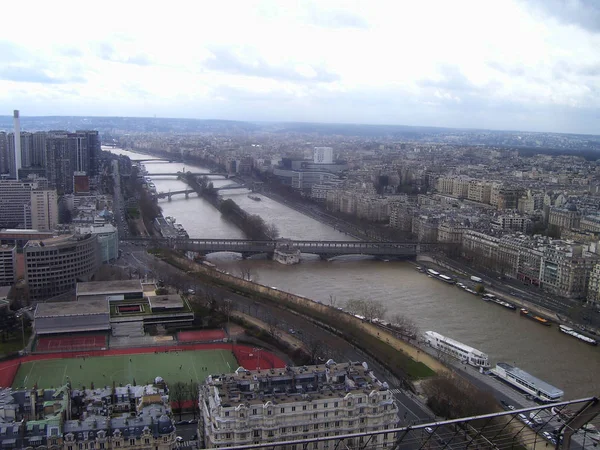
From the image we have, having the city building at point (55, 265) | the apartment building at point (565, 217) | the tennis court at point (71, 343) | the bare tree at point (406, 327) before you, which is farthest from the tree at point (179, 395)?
the apartment building at point (565, 217)

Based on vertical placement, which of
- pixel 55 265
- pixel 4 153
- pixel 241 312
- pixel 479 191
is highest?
pixel 4 153

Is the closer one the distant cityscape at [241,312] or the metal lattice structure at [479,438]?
the metal lattice structure at [479,438]

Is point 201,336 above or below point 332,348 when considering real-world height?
below

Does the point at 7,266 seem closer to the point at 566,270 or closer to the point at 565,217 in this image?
the point at 566,270

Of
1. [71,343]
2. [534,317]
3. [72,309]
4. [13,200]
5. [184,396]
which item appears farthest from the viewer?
[13,200]

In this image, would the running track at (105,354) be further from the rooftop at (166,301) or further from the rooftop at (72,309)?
the rooftop at (166,301)

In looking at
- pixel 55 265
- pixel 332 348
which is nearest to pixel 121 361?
pixel 332 348

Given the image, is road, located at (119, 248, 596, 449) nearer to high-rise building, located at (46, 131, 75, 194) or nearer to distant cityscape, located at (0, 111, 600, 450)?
distant cityscape, located at (0, 111, 600, 450)
